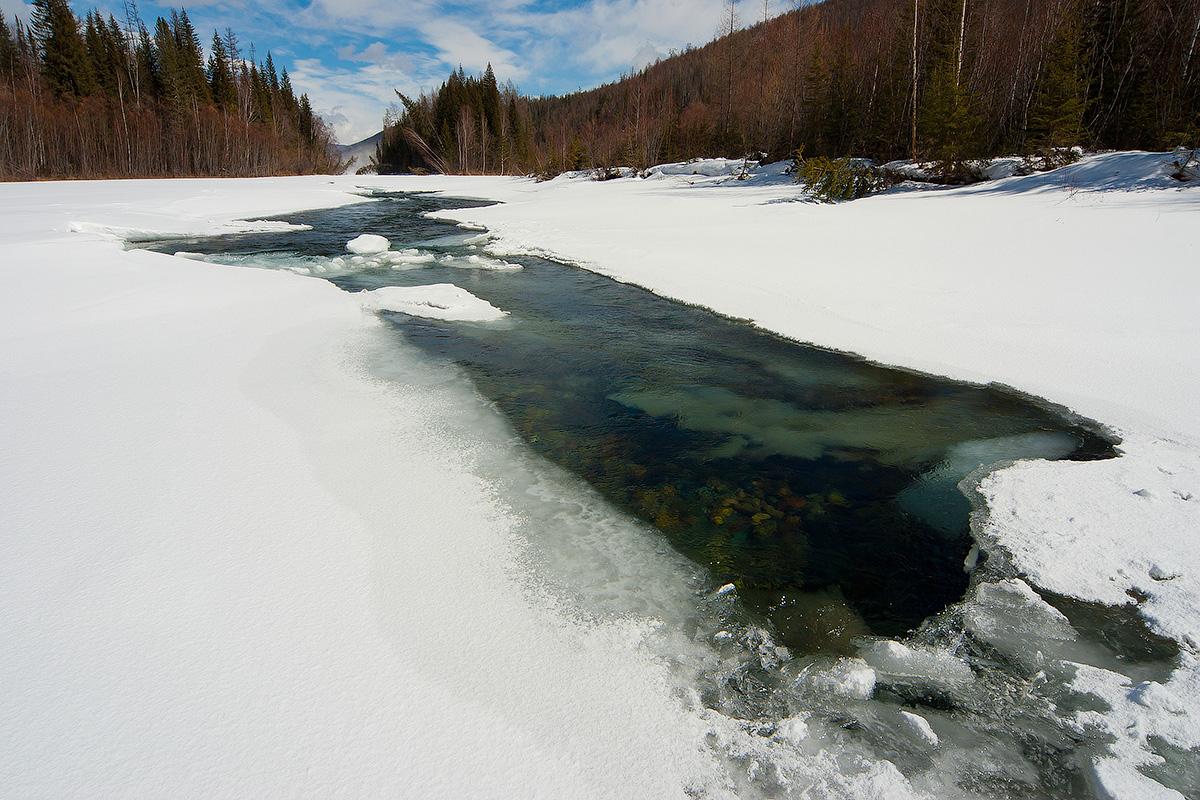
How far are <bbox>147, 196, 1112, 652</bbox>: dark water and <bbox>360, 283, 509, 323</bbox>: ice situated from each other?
202 millimetres

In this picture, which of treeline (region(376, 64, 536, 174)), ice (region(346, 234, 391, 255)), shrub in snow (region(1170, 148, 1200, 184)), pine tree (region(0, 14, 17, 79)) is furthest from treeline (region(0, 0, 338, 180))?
shrub in snow (region(1170, 148, 1200, 184))

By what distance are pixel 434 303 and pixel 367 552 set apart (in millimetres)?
4542

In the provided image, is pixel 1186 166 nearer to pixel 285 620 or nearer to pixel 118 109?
pixel 285 620

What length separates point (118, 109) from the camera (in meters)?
32.0

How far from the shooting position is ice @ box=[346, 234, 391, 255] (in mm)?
10164

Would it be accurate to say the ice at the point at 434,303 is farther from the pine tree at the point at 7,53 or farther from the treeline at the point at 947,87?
the pine tree at the point at 7,53

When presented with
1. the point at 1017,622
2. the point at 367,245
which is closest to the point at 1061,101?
the point at 367,245

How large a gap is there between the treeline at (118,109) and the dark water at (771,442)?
107ft

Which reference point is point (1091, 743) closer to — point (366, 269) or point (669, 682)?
point (669, 682)

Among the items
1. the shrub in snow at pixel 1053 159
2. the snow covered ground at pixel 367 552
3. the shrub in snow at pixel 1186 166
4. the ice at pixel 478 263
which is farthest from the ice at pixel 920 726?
the shrub in snow at pixel 1053 159

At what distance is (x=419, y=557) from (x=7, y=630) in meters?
1.32

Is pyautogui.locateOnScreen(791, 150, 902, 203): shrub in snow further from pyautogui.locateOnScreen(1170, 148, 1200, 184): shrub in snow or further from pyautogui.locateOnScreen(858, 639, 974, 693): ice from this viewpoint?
pyautogui.locateOnScreen(858, 639, 974, 693): ice

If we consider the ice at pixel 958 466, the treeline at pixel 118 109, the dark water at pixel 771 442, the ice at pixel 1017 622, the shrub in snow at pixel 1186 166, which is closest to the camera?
the ice at pixel 1017 622

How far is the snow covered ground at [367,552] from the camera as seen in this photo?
159cm
